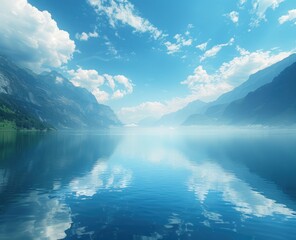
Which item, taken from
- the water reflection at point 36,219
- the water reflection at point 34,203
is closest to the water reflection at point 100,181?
the water reflection at point 34,203

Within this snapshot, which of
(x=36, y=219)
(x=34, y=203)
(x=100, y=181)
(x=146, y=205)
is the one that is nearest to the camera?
(x=36, y=219)

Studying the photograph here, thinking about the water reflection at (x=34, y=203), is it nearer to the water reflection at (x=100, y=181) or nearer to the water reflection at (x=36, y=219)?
the water reflection at (x=36, y=219)

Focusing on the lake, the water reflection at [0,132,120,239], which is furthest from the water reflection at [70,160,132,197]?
the water reflection at [0,132,120,239]

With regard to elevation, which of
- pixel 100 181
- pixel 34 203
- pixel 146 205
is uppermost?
pixel 100 181

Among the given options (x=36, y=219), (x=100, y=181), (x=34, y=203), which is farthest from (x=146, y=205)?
(x=100, y=181)

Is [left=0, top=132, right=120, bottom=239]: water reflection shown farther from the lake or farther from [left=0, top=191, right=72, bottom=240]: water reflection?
the lake

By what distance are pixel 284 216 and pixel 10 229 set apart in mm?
33720

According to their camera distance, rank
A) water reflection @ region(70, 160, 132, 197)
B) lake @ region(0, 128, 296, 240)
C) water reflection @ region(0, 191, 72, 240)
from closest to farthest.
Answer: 1. water reflection @ region(0, 191, 72, 240)
2. lake @ region(0, 128, 296, 240)
3. water reflection @ region(70, 160, 132, 197)

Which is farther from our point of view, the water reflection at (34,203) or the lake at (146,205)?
the lake at (146,205)

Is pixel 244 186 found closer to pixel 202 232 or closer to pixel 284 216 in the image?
pixel 284 216

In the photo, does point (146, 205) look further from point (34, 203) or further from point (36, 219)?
point (34, 203)

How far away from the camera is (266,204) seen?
125 feet

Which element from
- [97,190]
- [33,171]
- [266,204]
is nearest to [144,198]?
[97,190]

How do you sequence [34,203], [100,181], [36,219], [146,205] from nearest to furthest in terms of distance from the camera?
[36,219], [34,203], [146,205], [100,181]
